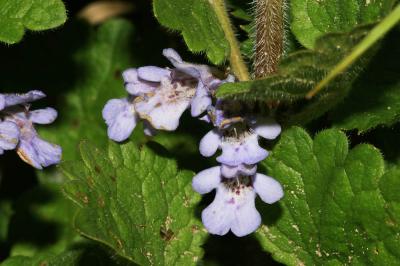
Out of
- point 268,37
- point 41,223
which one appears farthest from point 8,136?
point 41,223

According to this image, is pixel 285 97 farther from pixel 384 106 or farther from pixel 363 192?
pixel 384 106

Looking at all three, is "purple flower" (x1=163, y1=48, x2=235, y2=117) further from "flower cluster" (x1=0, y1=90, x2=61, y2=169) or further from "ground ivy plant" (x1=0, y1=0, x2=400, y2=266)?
"flower cluster" (x1=0, y1=90, x2=61, y2=169)

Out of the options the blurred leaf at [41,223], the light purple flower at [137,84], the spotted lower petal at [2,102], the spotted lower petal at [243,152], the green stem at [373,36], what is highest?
the green stem at [373,36]

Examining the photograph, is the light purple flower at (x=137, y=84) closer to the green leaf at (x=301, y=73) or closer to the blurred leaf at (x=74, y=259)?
the green leaf at (x=301, y=73)

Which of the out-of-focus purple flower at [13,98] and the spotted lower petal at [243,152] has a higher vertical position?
the spotted lower petal at [243,152]

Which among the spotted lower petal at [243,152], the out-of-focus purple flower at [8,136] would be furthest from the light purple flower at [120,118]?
the spotted lower petal at [243,152]

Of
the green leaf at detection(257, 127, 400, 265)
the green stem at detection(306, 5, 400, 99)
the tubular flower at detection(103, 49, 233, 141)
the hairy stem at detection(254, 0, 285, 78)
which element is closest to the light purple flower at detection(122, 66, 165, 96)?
Result: the tubular flower at detection(103, 49, 233, 141)
